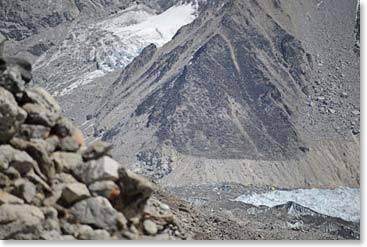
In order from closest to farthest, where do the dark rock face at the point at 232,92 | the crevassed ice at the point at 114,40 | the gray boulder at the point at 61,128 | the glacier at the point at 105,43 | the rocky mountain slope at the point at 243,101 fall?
1. the gray boulder at the point at 61,128
2. the rocky mountain slope at the point at 243,101
3. the dark rock face at the point at 232,92
4. the glacier at the point at 105,43
5. the crevassed ice at the point at 114,40

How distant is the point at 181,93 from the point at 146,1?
112 ft

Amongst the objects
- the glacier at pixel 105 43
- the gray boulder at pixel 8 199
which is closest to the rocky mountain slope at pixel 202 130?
the gray boulder at pixel 8 199

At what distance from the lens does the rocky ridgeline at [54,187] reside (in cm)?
378

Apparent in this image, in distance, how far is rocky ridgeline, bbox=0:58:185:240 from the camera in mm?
3775

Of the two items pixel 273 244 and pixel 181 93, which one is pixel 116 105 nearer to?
pixel 181 93

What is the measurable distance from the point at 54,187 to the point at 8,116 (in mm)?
489

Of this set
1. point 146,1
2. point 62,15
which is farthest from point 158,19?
point 62,15

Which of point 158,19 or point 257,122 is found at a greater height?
point 158,19

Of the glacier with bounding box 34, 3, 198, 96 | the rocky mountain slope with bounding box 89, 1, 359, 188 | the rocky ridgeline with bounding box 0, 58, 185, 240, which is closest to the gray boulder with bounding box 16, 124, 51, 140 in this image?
the rocky ridgeline with bounding box 0, 58, 185, 240

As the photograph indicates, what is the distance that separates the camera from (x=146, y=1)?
63188 millimetres

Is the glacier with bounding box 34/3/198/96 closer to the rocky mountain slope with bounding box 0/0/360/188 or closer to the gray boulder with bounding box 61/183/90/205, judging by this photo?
the rocky mountain slope with bounding box 0/0/360/188

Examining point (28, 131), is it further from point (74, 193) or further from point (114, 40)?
point (114, 40)

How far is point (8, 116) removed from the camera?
3.81 metres

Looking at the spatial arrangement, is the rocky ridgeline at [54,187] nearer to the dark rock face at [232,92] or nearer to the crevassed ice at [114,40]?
the dark rock face at [232,92]
